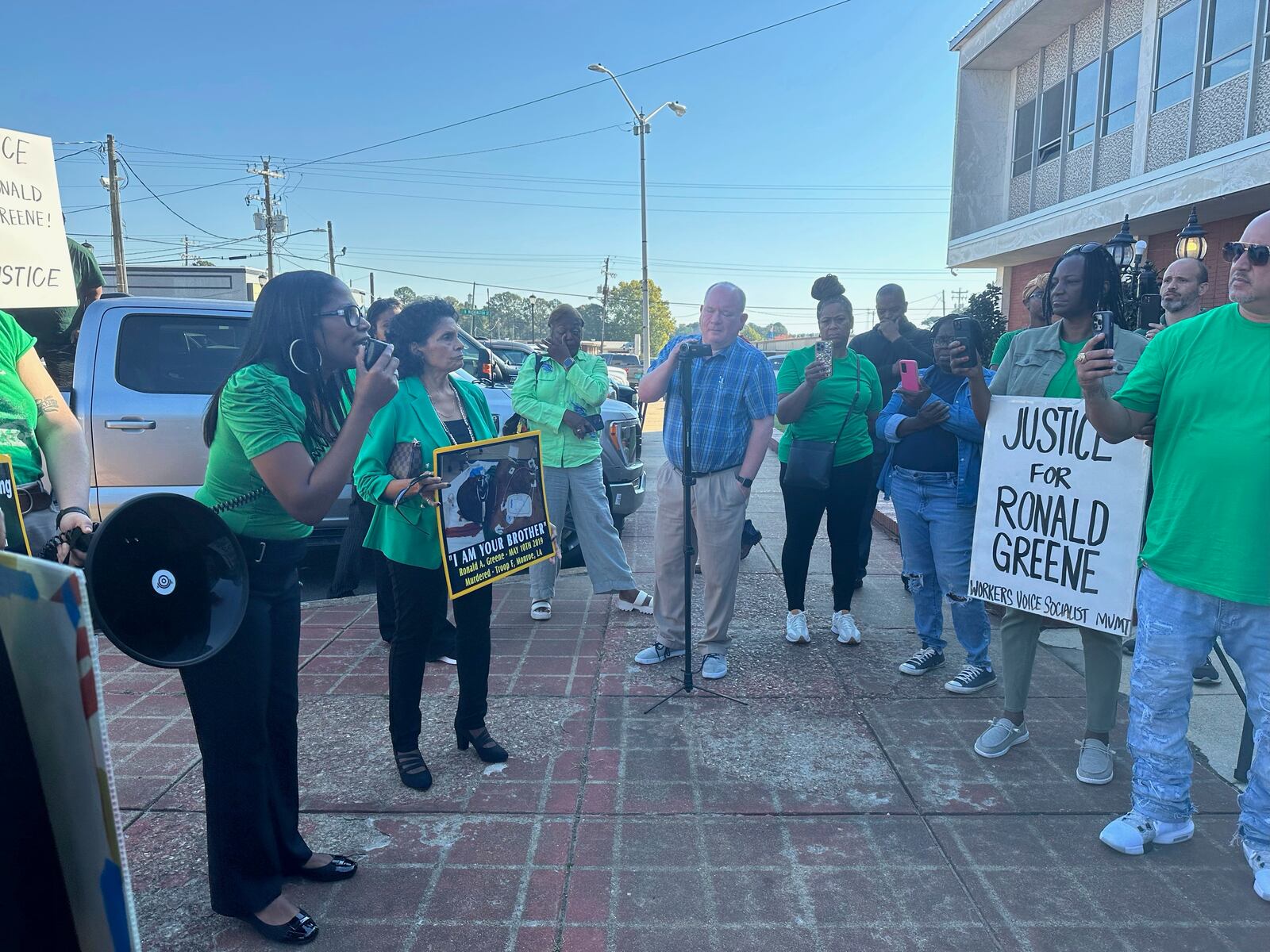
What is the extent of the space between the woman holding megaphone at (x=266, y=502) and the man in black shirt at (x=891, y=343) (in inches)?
167

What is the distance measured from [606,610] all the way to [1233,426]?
12.7 ft

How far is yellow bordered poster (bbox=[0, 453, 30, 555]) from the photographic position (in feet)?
8.35

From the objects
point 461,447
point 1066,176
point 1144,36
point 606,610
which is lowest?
point 606,610

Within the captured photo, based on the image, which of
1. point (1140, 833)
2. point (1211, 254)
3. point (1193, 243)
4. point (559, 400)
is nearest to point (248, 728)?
point (1140, 833)

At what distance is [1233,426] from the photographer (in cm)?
258

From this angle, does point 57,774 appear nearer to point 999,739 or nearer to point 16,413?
point 16,413

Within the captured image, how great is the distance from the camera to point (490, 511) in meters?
3.38

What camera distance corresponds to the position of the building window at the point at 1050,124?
18.7 metres

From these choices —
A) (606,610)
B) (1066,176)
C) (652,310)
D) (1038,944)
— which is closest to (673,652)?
(606,610)

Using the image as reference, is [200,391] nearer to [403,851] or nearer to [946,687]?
[403,851]

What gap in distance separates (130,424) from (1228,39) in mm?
16769

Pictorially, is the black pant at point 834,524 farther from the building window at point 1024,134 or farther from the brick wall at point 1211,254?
the building window at point 1024,134

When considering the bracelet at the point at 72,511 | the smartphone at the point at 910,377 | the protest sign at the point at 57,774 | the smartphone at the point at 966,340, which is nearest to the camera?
the protest sign at the point at 57,774

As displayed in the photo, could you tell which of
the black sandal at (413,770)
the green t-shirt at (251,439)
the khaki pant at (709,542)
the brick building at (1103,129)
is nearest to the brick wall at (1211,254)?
the brick building at (1103,129)
